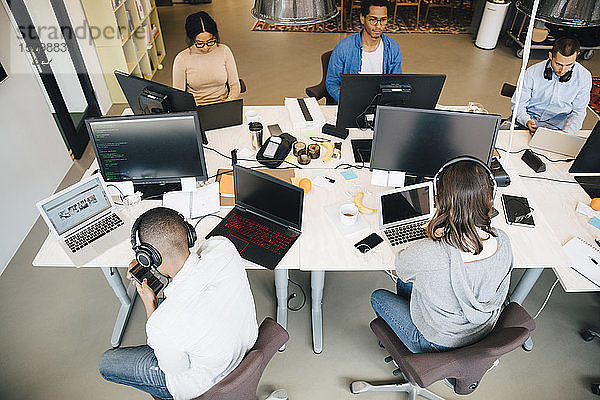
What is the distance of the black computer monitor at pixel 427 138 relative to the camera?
199cm

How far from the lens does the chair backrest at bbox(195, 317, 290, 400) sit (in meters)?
1.32

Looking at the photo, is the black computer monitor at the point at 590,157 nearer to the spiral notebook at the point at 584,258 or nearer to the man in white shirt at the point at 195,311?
the spiral notebook at the point at 584,258

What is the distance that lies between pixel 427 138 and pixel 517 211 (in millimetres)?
609

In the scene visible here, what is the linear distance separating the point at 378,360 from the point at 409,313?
1.94 ft

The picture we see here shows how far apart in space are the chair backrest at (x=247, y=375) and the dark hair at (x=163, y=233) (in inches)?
18.5

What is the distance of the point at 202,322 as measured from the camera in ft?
4.47

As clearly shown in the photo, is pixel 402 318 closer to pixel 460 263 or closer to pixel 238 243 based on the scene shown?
pixel 460 263

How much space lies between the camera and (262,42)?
238 inches

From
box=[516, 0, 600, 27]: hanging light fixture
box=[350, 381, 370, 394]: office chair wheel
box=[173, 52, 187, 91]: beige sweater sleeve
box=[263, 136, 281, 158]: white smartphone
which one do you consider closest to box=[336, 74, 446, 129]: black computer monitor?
box=[263, 136, 281, 158]: white smartphone

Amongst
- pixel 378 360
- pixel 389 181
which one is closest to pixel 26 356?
pixel 378 360

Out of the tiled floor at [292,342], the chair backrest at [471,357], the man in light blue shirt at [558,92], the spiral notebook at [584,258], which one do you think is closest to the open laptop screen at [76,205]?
the tiled floor at [292,342]

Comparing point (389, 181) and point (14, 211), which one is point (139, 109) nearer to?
point (14, 211)

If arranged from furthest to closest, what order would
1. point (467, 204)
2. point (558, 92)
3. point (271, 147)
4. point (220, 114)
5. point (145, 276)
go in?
point (558, 92) < point (220, 114) < point (271, 147) < point (145, 276) < point (467, 204)

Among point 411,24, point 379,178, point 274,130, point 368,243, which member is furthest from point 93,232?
point 411,24
